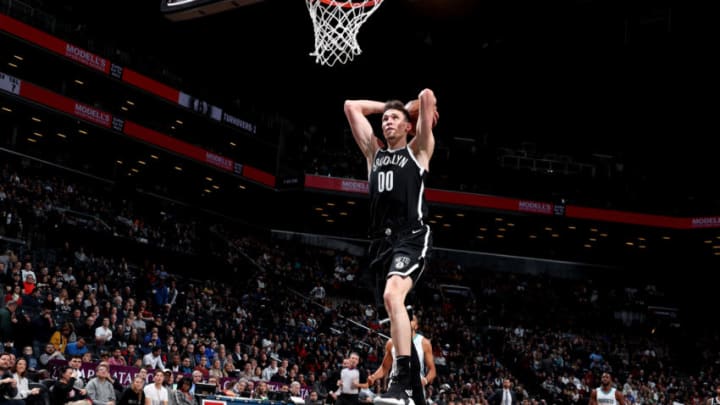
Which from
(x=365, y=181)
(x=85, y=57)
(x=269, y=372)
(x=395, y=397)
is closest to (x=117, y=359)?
(x=269, y=372)

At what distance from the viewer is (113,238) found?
2566cm

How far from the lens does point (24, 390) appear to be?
12000 millimetres

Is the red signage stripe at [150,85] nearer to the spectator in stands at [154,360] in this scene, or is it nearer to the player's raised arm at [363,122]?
the spectator in stands at [154,360]

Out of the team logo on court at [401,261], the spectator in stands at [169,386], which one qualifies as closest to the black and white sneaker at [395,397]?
the team logo on court at [401,261]

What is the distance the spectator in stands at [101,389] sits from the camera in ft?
42.0

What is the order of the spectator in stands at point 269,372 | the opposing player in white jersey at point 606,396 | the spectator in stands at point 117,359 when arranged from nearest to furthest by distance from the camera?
the opposing player in white jersey at point 606,396 < the spectator in stands at point 117,359 < the spectator in stands at point 269,372

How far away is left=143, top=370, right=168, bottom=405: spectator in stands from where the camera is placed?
1314 centimetres

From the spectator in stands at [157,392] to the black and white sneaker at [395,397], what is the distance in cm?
860

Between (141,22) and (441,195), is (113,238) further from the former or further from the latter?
(441,195)

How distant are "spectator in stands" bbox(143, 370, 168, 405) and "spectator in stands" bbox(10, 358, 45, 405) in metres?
1.77

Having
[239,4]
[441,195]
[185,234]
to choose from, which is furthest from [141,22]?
[239,4]

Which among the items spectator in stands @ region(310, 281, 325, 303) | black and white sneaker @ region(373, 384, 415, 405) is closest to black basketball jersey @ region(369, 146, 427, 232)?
black and white sneaker @ region(373, 384, 415, 405)

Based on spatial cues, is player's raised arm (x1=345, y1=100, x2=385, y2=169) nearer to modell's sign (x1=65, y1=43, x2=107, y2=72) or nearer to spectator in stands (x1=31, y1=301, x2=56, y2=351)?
spectator in stands (x1=31, y1=301, x2=56, y2=351)

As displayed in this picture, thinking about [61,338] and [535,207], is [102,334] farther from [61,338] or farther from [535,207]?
[535,207]
